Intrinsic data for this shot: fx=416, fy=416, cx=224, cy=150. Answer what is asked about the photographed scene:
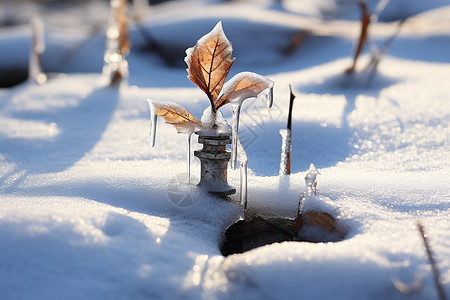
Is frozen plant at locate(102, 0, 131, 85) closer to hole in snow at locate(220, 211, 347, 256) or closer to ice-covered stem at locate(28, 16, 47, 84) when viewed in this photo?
ice-covered stem at locate(28, 16, 47, 84)

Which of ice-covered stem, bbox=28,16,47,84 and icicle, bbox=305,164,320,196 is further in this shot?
ice-covered stem, bbox=28,16,47,84

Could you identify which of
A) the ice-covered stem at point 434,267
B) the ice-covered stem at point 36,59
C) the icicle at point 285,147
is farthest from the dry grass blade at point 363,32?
the ice-covered stem at point 36,59

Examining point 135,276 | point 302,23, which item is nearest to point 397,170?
point 135,276

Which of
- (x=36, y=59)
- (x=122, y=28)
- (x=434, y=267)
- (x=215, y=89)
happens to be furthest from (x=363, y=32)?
(x=36, y=59)

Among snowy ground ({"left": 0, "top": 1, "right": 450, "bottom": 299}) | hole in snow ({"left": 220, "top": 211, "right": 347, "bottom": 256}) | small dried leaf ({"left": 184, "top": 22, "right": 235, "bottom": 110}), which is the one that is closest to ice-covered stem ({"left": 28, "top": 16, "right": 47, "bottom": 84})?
snowy ground ({"left": 0, "top": 1, "right": 450, "bottom": 299})

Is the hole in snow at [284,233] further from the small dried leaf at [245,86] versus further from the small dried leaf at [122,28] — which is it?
the small dried leaf at [122,28]

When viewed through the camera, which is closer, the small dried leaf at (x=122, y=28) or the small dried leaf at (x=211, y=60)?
the small dried leaf at (x=211, y=60)
